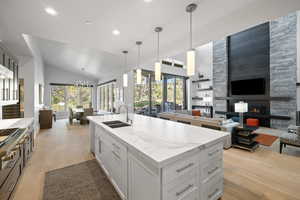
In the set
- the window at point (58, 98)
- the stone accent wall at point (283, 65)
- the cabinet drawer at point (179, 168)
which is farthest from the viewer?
the window at point (58, 98)

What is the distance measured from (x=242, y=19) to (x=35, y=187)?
4.24 m

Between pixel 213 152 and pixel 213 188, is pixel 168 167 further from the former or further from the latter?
pixel 213 188

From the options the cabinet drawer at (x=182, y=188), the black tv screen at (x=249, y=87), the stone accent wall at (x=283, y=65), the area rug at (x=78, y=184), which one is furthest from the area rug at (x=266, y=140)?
the area rug at (x=78, y=184)

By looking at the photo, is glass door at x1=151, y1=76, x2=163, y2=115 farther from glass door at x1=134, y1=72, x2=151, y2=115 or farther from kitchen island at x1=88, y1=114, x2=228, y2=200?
kitchen island at x1=88, y1=114, x2=228, y2=200

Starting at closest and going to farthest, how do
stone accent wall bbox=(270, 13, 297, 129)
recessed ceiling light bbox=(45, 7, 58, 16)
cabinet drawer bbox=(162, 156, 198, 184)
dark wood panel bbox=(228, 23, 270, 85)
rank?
cabinet drawer bbox=(162, 156, 198, 184) < recessed ceiling light bbox=(45, 7, 58, 16) < stone accent wall bbox=(270, 13, 297, 129) < dark wood panel bbox=(228, 23, 270, 85)

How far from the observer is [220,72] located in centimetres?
716

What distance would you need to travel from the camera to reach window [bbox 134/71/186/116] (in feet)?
21.7

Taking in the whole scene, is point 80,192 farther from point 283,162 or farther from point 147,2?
point 283,162

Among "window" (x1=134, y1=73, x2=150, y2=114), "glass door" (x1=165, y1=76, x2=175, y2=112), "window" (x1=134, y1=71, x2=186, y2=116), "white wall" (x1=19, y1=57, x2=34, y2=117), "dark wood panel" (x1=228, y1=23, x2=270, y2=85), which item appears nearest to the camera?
"white wall" (x1=19, y1=57, x2=34, y2=117)

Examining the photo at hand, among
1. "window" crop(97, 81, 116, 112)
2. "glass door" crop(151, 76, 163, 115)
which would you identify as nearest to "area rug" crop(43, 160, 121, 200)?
"glass door" crop(151, 76, 163, 115)

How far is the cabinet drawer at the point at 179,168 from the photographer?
3.48ft

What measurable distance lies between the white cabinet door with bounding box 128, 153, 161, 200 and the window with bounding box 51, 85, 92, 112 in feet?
28.2

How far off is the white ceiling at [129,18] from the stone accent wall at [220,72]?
188 inches

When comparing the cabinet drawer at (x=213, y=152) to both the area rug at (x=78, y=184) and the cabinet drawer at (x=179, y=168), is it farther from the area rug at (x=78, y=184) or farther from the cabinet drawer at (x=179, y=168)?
the area rug at (x=78, y=184)
